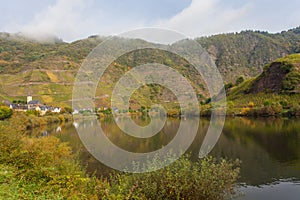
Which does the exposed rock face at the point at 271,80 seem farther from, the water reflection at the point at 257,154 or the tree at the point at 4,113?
the tree at the point at 4,113

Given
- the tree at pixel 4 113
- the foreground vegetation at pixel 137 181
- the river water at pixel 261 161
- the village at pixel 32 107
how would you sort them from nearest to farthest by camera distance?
the foreground vegetation at pixel 137 181
the river water at pixel 261 161
the tree at pixel 4 113
the village at pixel 32 107

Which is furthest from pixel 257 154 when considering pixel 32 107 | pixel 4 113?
pixel 32 107

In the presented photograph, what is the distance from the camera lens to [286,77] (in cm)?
9431

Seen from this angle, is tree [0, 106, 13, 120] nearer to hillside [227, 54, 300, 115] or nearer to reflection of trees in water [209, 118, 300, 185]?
reflection of trees in water [209, 118, 300, 185]

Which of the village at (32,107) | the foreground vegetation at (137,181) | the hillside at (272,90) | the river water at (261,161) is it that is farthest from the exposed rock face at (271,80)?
the foreground vegetation at (137,181)

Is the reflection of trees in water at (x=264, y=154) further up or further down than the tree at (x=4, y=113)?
further down

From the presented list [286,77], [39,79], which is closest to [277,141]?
[286,77]

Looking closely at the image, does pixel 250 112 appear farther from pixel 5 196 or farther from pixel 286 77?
pixel 5 196

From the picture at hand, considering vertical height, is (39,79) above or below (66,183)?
above

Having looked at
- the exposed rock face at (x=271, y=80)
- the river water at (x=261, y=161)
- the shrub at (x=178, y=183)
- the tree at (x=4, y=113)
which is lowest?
the river water at (x=261, y=161)

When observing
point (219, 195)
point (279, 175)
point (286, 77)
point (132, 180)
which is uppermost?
point (286, 77)

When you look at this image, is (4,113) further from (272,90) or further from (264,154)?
(272,90)

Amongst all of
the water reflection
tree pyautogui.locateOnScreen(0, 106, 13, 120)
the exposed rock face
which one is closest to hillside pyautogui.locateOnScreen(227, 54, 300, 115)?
the exposed rock face

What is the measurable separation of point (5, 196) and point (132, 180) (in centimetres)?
486
